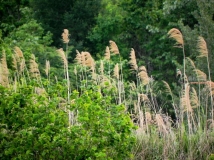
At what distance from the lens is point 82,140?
505cm

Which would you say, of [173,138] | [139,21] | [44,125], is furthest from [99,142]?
[139,21]

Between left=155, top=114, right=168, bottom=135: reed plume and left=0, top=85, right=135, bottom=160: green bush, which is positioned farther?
left=155, top=114, right=168, bottom=135: reed plume

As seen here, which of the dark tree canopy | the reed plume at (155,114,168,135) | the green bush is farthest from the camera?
the dark tree canopy

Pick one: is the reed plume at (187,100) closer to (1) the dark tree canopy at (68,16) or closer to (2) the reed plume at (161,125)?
(2) the reed plume at (161,125)

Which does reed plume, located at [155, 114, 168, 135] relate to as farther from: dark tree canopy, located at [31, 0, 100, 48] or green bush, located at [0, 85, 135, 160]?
dark tree canopy, located at [31, 0, 100, 48]

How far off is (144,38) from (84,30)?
4.47m

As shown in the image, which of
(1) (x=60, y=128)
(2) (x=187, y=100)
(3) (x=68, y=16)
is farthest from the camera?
(3) (x=68, y=16)

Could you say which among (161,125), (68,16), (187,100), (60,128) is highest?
(68,16)

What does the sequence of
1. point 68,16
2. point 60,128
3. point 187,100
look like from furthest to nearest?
point 68,16
point 187,100
point 60,128

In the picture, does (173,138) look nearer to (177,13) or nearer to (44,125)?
(44,125)

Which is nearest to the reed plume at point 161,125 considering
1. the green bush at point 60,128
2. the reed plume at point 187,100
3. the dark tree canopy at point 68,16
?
the reed plume at point 187,100

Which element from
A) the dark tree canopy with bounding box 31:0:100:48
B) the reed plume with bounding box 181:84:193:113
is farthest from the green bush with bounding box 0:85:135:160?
the dark tree canopy with bounding box 31:0:100:48

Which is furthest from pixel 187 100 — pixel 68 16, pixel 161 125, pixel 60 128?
pixel 68 16

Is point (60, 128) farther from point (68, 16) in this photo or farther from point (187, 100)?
point (68, 16)
